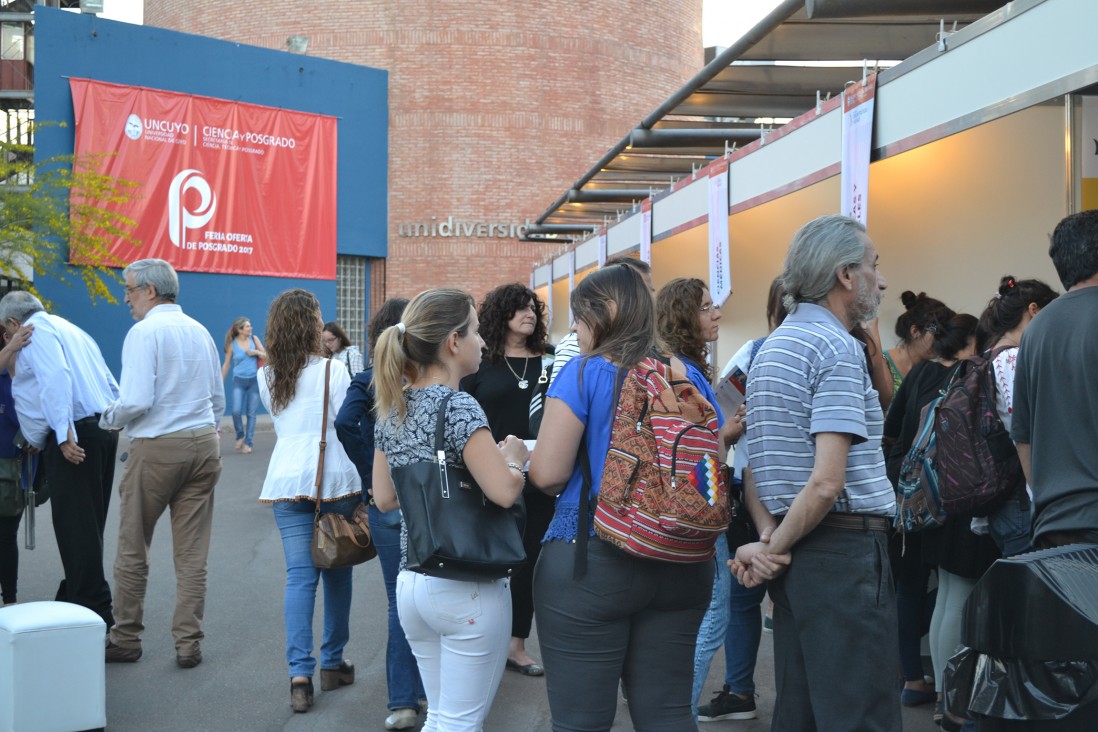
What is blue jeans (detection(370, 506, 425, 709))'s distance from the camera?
4879 mm

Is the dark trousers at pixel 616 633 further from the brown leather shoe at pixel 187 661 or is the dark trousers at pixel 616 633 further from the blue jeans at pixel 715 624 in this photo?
the brown leather shoe at pixel 187 661

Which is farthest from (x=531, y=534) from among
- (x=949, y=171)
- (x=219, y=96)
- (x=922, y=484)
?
(x=219, y=96)

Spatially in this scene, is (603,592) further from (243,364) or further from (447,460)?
(243,364)

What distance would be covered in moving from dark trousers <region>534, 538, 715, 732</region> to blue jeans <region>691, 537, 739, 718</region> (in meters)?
1.41

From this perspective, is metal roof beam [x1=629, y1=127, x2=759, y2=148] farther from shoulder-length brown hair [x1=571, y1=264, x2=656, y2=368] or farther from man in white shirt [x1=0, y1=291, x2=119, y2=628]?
shoulder-length brown hair [x1=571, y1=264, x2=656, y2=368]

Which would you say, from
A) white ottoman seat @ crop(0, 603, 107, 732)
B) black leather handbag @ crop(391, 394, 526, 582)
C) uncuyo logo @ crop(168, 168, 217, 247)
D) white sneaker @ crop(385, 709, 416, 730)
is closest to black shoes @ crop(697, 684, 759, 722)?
white sneaker @ crop(385, 709, 416, 730)

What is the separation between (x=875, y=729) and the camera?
9.81 feet

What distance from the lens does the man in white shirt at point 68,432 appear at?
610cm

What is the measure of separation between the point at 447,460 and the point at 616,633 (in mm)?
Answer: 728

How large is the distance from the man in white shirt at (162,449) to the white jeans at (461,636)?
117 inches

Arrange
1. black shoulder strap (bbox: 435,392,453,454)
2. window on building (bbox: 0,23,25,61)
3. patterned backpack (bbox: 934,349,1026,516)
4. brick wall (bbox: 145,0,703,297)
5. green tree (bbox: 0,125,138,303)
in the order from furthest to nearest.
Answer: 1. window on building (bbox: 0,23,25,61)
2. brick wall (bbox: 145,0,703,297)
3. green tree (bbox: 0,125,138,303)
4. patterned backpack (bbox: 934,349,1026,516)
5. black shoulder strap (bbox: 435,392,453,454)

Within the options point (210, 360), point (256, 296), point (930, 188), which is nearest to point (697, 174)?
point (930, 188)

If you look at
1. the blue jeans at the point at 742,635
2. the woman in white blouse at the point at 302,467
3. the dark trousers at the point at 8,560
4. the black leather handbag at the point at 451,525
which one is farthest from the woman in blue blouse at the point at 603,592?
the dark trousers at the point at 8,560

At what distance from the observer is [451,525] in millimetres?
3299
